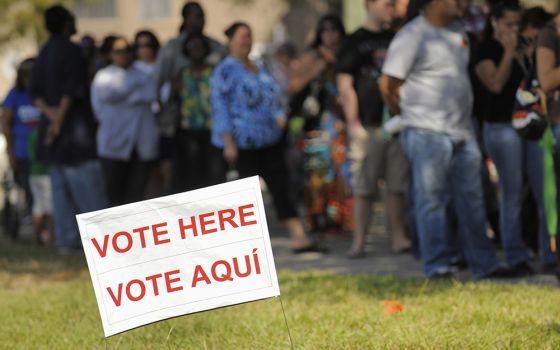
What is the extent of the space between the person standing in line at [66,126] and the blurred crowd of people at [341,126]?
0.05ft

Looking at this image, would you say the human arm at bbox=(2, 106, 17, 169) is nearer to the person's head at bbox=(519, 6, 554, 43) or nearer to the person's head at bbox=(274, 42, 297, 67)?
the person's head at bbox=(274, 42, 297, 67)

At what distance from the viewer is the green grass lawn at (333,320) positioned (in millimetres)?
7301

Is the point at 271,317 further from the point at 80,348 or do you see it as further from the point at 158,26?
the point at 158,26

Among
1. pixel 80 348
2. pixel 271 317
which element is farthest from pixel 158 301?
pixel 271 317

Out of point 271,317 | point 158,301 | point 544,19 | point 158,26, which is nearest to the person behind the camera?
point 158,301

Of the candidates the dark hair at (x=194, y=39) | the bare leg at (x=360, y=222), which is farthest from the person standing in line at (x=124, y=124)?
the bare leg at (x=360, y=222)

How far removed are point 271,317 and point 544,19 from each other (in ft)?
11.6

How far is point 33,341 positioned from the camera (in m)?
7.97

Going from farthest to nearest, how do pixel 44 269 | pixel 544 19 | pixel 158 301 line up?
pixel 44 269
pixel 544 19
pixel 158 301

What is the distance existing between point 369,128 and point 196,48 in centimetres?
165

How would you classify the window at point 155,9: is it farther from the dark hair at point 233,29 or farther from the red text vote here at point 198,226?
the red text vote here at point 198,226

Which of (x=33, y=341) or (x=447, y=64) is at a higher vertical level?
(x=447, y=64)

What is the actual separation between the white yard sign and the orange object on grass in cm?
172

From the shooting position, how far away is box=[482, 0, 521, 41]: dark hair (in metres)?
10.0
